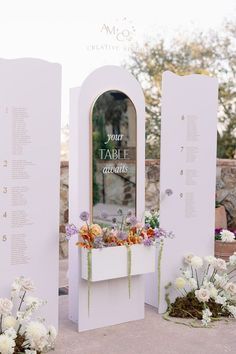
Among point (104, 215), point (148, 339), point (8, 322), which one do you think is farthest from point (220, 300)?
point (8, 322)

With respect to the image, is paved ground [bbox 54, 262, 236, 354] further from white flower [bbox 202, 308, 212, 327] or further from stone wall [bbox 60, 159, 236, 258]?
stone wall [bbox 60, 159, 236, 258]

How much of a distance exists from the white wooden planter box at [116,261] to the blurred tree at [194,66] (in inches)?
238

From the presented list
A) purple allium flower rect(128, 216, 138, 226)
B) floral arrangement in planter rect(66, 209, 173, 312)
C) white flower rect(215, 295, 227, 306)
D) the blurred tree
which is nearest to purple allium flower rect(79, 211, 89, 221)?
floral arrangement in planter rect(66, 209, 173, 312)

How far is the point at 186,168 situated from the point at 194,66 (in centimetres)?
622

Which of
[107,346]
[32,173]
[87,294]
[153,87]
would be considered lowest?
[107,346]

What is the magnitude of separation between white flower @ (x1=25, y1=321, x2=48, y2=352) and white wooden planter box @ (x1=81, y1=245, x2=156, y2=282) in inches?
21.5

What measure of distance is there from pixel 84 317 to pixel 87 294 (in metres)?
0.15

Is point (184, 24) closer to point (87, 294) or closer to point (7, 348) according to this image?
point (87, 294)

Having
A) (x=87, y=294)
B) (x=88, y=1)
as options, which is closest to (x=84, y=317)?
(x=87, y=294)

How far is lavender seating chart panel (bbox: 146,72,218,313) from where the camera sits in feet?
12.7

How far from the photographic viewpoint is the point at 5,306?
2.96 meters

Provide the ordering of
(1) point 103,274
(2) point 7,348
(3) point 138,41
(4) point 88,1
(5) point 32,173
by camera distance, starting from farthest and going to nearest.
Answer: (3) point 138,41
(4) point 88,1
(1) point 103,274
(5) point 32,173
(2) point 7,348

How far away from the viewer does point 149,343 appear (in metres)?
3.33

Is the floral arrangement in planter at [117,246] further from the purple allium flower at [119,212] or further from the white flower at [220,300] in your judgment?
the white flower at [220,300]
